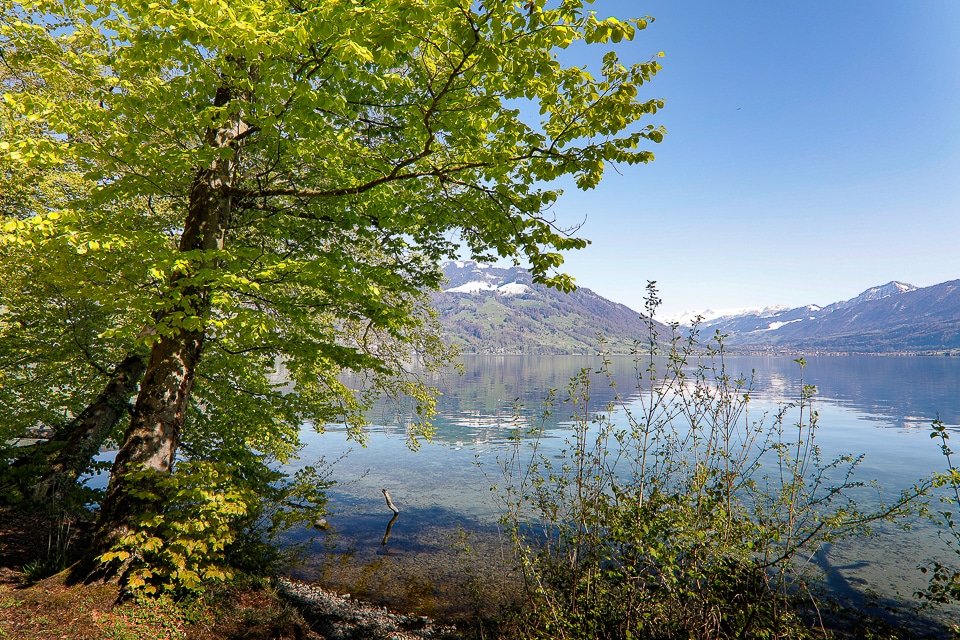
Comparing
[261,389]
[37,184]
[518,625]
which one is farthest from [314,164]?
[518,625]

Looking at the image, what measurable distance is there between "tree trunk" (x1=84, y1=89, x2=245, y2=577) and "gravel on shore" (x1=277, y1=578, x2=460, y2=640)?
5.32 metres

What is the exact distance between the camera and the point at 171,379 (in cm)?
880

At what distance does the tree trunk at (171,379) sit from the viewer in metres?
8.38

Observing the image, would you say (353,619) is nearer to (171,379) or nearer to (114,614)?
(114,614)

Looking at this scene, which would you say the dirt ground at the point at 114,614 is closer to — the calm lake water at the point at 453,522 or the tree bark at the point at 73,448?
the tree bark at the point at 73,448

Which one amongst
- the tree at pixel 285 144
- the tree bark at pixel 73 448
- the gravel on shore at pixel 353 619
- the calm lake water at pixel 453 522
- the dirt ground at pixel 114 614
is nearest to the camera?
the tree at pixel 285 144

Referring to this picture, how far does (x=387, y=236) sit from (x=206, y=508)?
22.6ft

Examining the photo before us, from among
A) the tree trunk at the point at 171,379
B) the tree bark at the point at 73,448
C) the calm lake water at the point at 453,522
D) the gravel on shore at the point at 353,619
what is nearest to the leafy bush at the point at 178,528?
the tree trunk at the point at 171,379

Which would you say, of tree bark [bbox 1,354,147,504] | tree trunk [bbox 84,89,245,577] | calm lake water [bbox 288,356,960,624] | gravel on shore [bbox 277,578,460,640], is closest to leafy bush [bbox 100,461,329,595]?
tree trunk [bbox 84,89,245,577]

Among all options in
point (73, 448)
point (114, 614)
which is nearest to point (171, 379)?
point (114, 614)

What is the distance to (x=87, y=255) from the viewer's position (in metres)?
7.89

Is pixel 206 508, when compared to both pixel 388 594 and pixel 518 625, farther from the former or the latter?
pixel 388 594

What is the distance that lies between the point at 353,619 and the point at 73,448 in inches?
357

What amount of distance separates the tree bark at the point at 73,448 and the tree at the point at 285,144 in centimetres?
235
